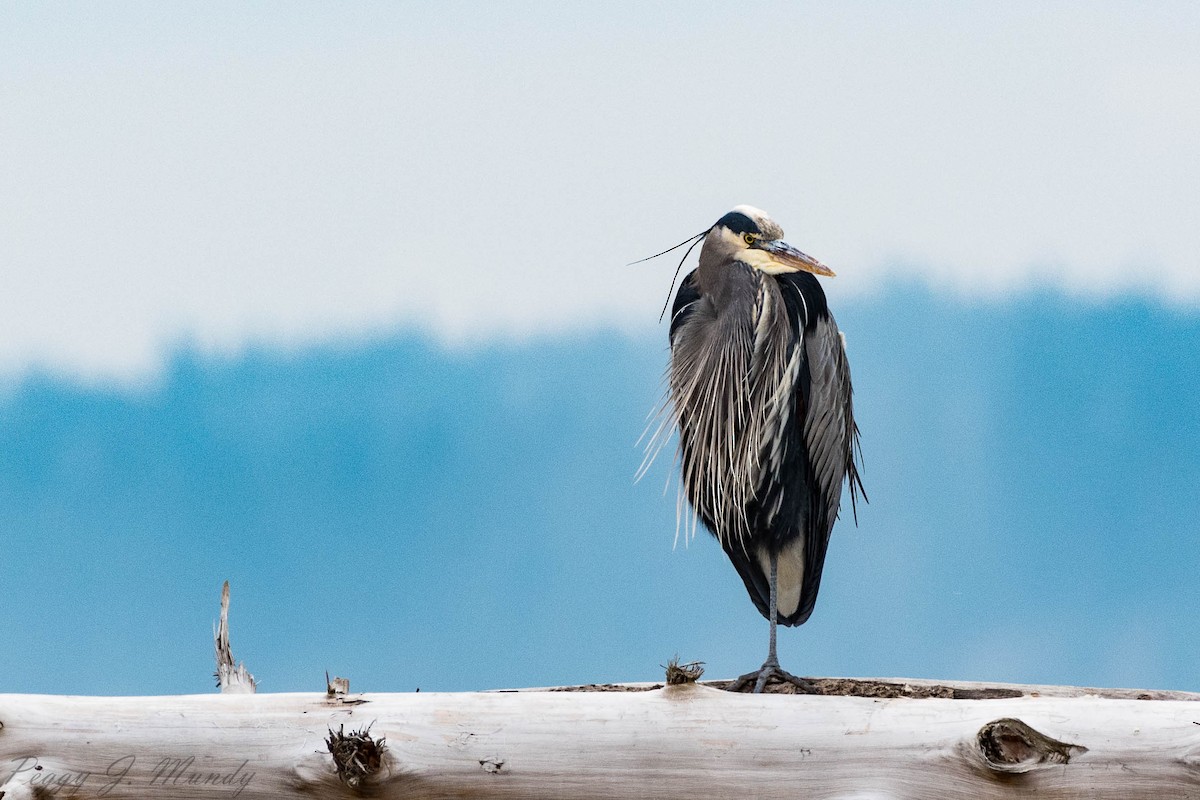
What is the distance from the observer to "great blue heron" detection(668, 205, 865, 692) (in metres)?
2.86

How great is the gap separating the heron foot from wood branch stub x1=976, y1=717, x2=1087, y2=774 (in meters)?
0.70

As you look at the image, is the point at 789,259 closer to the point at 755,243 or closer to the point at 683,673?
the point at 755,243

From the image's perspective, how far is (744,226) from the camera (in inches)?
113

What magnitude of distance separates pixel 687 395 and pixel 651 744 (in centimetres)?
103

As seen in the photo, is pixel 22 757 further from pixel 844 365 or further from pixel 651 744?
pixel 844 365

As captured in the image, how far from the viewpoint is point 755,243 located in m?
2.86

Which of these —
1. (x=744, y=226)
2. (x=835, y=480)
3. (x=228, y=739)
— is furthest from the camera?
(x=835, y=480)


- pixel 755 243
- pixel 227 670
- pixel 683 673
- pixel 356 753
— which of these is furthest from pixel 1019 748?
pixel 227 670

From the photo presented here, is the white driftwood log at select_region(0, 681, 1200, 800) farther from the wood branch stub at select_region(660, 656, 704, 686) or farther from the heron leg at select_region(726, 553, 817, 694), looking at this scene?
the heron leg at select_region(726, 553, 817, 694)

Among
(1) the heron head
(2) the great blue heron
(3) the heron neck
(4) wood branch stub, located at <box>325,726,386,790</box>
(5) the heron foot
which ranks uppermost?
(1) the heron head

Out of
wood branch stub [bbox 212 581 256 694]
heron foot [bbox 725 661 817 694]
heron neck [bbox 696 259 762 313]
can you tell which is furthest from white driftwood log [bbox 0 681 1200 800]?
heron neck [bbox 696 259 762 313]

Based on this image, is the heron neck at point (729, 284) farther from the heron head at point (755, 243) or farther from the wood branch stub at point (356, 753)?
the wood branch stub at point (356, 753)

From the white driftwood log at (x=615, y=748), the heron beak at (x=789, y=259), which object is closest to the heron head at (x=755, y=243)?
the heron beak at (x=789, y=259)

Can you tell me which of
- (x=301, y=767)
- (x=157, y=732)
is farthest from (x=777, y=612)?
(x=157, y=732)
